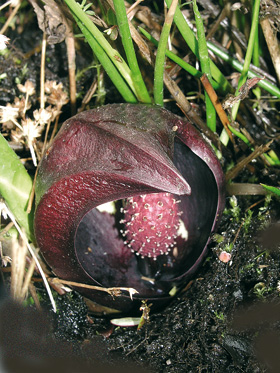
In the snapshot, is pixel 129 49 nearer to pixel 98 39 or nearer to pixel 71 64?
pixel 98 39

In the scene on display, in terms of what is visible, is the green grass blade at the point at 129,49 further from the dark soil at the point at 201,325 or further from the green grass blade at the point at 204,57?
the dark soil at the point at 201,325

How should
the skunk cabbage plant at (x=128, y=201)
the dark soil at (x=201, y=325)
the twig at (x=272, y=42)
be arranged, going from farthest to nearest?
the twig at (x=272, y=42) → the dark soil at (x=201, y=325) → the skunk cabbage plant at (x=128, y=201)

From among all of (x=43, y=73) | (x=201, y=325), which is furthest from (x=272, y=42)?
(x=201, y=325)

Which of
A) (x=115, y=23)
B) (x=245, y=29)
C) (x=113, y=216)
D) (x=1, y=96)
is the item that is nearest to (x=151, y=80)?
(x=115, y=23)

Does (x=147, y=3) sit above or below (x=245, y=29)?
above

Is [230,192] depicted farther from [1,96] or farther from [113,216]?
[1,96]

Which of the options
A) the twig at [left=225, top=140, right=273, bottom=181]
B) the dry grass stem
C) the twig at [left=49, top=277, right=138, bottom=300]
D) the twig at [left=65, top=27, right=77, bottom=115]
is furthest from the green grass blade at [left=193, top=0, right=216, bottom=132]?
the dry grass stem

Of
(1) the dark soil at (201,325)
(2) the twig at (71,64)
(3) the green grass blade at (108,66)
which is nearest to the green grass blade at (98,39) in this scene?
(3) the green grass blade at (108,66)
